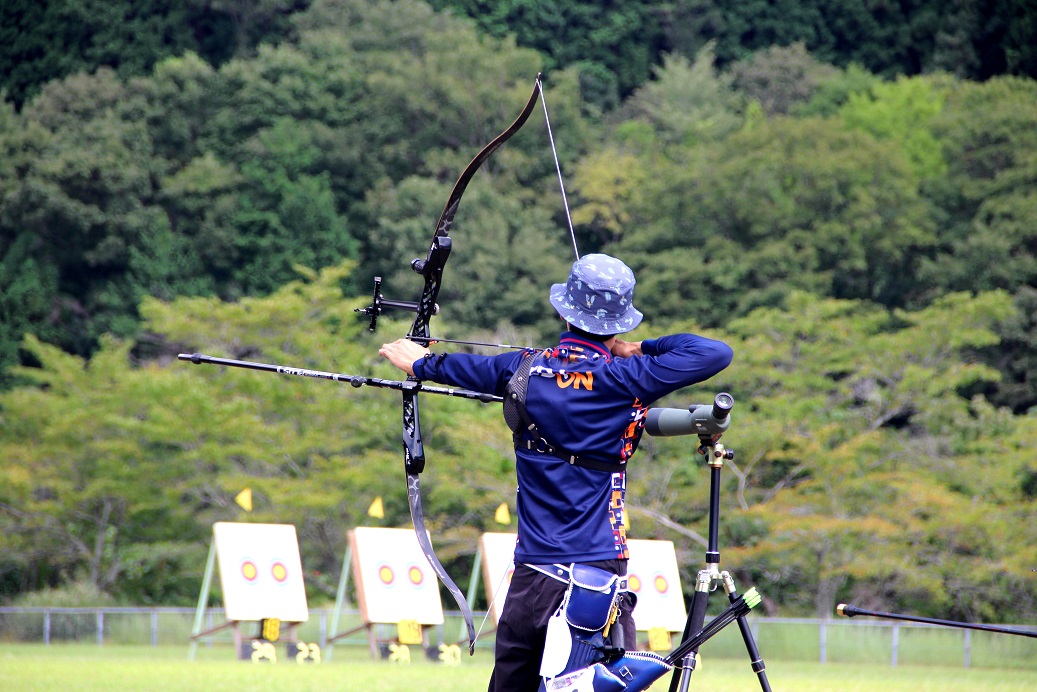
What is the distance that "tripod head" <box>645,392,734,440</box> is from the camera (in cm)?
306

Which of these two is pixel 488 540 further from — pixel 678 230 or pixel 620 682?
pixel 678 230

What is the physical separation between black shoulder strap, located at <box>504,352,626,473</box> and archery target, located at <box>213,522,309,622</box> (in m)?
8.53

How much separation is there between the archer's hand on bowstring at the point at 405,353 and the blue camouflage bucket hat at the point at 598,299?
42 cm

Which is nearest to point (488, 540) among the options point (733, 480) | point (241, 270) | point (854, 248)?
point (733, 480)

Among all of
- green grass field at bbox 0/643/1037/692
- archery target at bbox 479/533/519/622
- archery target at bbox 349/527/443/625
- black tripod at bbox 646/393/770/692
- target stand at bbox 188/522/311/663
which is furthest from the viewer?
archery target at bbox 479/533/519/622

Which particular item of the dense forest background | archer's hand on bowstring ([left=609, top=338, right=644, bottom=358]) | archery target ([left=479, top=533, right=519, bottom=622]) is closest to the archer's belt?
archer's hand on bowstring ([left=609, top=338, right=644, bottom=358])

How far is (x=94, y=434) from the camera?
1788 centimetres

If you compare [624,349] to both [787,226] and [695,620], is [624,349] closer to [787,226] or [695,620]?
[695,620]

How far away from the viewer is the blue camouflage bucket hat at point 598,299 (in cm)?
331

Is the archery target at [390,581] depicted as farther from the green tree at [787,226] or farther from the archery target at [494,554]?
the green tree at [787,226]

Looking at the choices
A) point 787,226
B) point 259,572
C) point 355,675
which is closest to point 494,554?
point 259,572

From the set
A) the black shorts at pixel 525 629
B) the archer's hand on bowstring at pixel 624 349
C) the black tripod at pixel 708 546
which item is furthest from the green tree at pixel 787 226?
the black shorts at pixel 525 629

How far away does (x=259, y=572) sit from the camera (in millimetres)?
11633

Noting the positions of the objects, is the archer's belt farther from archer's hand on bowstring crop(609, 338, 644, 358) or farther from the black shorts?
archer's hand on bowstring crop(609, 338, 644, 358)
